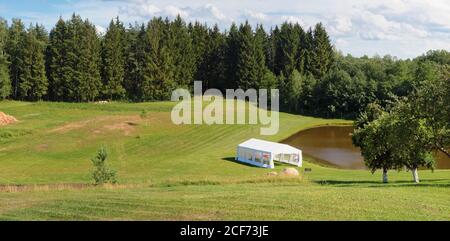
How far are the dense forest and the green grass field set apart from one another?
7.49m

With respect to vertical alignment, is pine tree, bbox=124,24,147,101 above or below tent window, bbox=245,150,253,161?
above

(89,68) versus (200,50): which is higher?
(200,50)

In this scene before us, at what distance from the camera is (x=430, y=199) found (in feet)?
56.4

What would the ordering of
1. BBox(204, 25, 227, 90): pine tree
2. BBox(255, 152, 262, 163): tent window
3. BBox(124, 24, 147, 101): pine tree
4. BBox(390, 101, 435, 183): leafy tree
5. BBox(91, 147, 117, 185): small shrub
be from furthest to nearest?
BBox(204, 25, 227, 90): pine tree → BBox(124, 24, 147, 101): pine tree → BBox(255, 152, 262, 163): tent window → BBox(91, 147, 117, 185): small shrub → BBox(390, 101, 435, 183): leafy tree

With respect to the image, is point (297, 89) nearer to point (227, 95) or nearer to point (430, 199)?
point (227, 95)

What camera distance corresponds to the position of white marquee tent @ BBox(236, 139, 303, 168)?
139ft

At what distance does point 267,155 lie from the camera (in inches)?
1662

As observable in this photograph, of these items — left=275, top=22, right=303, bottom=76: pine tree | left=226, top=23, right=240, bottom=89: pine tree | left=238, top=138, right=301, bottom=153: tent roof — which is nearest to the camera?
left=238, top=138, right=301, bottom=153: tent roof

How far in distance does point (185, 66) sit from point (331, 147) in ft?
160

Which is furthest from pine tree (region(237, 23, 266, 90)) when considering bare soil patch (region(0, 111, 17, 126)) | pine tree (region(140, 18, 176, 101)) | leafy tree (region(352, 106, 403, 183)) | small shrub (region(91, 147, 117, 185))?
small shrub (region(91, 147, 117, 185))

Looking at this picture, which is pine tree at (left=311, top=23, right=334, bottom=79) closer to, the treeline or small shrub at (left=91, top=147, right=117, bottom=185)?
the treeline

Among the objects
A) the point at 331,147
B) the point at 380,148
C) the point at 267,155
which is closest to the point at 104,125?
the point at 267,155

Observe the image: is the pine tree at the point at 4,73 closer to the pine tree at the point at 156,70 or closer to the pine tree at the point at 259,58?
the pine tree at the point at 156,70

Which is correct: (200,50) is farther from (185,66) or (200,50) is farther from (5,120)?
(5,120)
